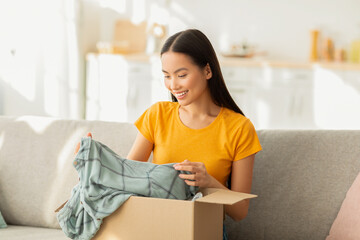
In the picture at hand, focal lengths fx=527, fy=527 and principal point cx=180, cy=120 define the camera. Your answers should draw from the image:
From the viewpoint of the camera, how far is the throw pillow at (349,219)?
1741 millimetres

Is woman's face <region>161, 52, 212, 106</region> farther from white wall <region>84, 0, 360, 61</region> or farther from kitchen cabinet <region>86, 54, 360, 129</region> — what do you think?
white wall <region>84, 0, 360, 61</region>

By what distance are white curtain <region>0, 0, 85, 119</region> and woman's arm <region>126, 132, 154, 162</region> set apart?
2943mm

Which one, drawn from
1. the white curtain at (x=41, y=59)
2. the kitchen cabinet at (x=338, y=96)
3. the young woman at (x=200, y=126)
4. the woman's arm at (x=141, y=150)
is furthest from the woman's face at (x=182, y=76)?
the kitchen cabinet at (x=338, y=96)

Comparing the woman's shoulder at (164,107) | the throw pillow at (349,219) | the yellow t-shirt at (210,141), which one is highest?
the woman's shoulder at (164,107)

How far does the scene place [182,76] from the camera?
1.77 metres

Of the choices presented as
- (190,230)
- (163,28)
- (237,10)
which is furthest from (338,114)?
(190,230)

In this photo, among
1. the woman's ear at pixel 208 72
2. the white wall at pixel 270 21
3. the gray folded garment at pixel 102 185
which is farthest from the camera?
the white wall at pixel 270 21

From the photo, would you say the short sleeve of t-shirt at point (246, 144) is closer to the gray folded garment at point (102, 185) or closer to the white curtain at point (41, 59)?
the gray folded garment at point (102, 185)

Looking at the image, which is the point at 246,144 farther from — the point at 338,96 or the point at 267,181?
the point at 338,96

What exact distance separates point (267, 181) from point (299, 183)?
12 cm

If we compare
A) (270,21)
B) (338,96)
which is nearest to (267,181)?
(338,96)

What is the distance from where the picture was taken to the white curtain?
4621mm

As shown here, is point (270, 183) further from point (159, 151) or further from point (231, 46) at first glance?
point (231, 46)

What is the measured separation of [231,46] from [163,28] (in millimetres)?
793
